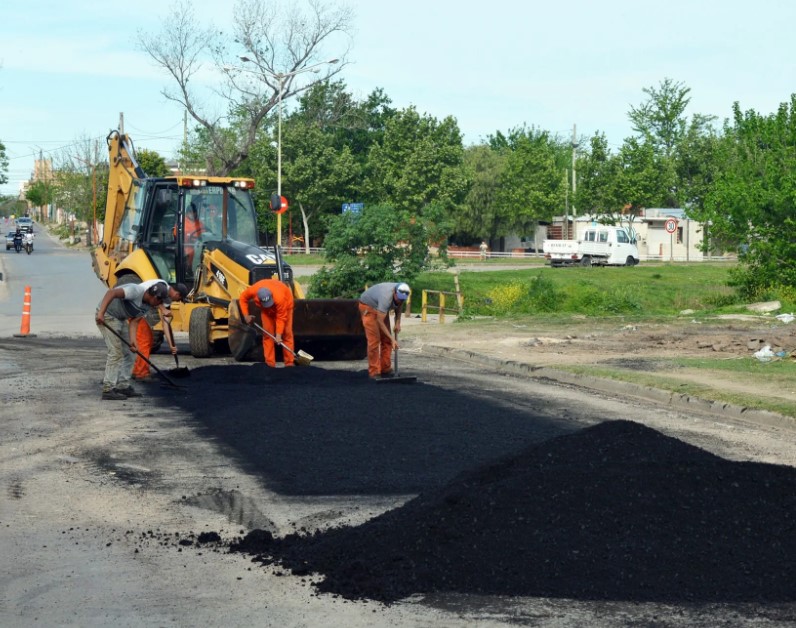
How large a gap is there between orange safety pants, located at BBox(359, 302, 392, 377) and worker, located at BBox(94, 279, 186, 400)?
10.3ft

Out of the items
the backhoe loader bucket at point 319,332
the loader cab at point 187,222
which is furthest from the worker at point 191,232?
the backhoe loader bucket at point 319,332

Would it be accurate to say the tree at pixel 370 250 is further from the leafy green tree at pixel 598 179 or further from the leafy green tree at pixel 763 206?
the leafy green tree at pixel 598 179

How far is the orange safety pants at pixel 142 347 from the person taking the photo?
17.1 metres

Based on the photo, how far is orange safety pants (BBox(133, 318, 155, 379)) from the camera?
56.2 feet

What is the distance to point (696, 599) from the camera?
647 centimetres

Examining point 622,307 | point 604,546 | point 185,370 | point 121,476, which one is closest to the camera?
point 604,546

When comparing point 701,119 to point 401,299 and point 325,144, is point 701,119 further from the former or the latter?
point 401,299

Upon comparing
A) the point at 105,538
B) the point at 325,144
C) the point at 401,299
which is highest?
the point at 325,144

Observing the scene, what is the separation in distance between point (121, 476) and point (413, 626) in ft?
15.8

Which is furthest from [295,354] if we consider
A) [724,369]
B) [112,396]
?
[724,369]

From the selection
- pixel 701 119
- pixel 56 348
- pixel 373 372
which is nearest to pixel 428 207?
pixel 56 348

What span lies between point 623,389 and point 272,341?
17.6ft

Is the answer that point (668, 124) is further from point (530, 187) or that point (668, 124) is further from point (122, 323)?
point (122, 323)

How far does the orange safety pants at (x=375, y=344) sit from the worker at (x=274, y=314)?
4.91 ft
